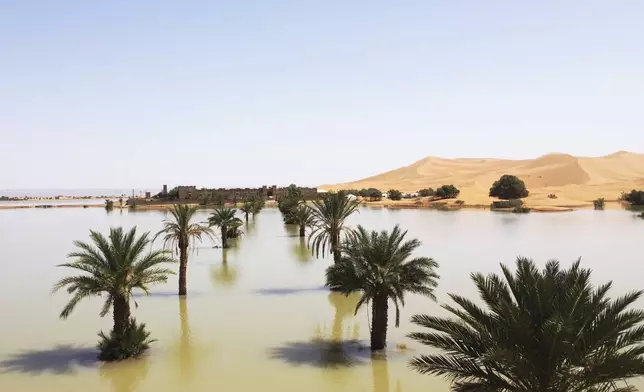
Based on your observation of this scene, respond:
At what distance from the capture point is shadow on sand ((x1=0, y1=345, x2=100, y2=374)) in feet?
44.1

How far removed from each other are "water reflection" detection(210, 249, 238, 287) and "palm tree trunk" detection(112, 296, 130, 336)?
10.0 metres

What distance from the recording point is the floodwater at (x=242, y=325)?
1268cm

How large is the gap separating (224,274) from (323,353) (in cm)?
1397

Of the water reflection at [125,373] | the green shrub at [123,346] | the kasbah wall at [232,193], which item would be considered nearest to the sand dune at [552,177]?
the kasbah wall at [232,193]

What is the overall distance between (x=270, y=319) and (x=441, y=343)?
11003mm

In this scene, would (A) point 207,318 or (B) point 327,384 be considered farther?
(A) point 207,318

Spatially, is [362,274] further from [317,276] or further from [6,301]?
[6,301]

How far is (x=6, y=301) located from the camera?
21.6 meters

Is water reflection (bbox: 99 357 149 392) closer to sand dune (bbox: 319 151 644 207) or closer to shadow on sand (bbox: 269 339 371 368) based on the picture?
shadow on sand (bbox: 269 339 371 368)

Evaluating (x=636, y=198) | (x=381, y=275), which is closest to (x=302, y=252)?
(x=381, y=275)

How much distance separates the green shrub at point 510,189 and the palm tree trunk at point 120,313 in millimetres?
83924

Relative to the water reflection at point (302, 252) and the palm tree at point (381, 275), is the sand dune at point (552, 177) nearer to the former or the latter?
the water reflection at point (302, 252)

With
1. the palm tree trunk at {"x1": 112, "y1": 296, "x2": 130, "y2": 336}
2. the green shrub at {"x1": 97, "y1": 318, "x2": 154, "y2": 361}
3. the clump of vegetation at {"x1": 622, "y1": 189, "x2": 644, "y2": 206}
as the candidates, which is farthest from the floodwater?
the clump of vegetation at {"x1": 622, "y1": 189, "x2": 644, "y2": 206}

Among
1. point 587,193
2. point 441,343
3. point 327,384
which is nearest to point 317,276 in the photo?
point 327,384
